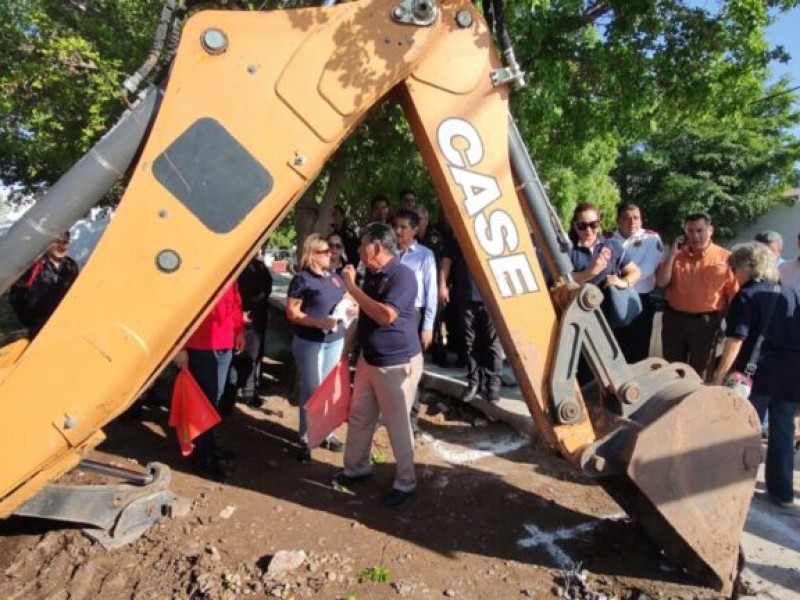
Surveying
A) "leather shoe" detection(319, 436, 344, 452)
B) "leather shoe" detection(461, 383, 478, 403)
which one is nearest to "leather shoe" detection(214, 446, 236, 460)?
"leather shoe" detection(319, 436, 344, 452)

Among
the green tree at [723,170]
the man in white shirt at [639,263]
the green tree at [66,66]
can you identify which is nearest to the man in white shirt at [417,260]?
the man in white shirt at [639,263]

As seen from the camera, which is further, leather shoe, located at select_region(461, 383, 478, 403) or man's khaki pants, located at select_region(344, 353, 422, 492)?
leather shoe, located at select_region(461, 383, 478, 403)

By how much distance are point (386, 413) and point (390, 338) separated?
539 millimetres

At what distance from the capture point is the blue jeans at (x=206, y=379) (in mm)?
4688

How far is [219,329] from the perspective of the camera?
473 centimetres

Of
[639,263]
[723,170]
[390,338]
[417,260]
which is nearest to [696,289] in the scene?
[639,263]

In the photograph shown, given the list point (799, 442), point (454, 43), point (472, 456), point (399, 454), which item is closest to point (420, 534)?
point (399, 454)

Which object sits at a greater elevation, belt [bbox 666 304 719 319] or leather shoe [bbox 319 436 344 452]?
belt [bbox 666 304 719 319]

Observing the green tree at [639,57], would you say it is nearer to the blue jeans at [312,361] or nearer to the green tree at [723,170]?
the blue jeans at [312,361]

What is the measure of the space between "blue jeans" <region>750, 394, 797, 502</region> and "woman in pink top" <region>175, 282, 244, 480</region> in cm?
413

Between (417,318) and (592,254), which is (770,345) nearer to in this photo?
(592,254)

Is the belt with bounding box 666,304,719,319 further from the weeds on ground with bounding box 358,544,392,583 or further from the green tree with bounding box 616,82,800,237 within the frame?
the green tree with bounding box 616,82,800,237

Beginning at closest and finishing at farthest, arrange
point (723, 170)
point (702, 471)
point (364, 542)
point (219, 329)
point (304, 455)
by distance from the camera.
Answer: point (702, 471) → point (364, 542) → point (219, 329) → point (304, 455) → point (723, 170)

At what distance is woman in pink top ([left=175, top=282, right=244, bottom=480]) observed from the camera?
4.64m
